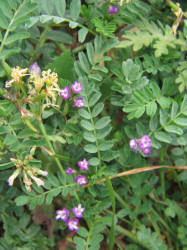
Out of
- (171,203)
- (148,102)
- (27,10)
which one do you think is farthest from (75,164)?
(27,10)

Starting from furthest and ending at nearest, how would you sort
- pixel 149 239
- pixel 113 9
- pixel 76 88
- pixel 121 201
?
1. pixel 121 201
2. pixel 149 239
3. pixel 113 9
4. pixel 76 88

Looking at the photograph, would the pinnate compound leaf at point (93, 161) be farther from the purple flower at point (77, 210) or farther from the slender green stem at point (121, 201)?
the slender green stem at point (121, 201)

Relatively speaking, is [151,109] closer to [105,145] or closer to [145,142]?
[145,142]

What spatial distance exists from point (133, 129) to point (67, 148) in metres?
0.49

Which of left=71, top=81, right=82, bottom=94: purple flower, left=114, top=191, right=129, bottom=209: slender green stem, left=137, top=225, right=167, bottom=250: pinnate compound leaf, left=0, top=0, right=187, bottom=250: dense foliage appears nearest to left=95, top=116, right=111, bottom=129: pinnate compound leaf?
left=0, top=0, right=187, bottom=250: dense foliage

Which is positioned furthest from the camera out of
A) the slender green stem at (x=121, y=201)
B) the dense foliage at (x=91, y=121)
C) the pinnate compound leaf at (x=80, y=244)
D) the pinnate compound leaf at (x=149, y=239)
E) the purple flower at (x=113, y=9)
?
the slender green stem at (x=121, y=201)

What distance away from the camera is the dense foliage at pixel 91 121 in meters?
1.58

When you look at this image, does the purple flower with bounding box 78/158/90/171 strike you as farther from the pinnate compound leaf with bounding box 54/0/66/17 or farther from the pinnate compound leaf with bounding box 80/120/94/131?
the pinnate compound leaf with bounding box 54/0/66/17

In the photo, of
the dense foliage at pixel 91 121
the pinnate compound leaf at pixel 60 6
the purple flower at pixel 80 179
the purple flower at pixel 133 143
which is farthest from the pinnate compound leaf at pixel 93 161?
the pinnate compound leaf at pixel 60 6

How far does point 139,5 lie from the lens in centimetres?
178

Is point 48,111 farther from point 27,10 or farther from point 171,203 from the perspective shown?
point 171,203

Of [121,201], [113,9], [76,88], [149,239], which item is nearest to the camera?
[76,88]

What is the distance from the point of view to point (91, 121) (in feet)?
5.58

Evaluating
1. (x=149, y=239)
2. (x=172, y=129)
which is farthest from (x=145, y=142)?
(x=149, y=239)
